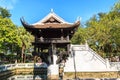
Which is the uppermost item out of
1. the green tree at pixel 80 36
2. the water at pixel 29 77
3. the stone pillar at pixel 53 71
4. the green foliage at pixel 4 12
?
the green foliage at pixel 4 12

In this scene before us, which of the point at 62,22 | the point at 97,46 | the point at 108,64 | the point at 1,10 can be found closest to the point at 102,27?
the point at 97,46

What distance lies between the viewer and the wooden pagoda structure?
18266 mm

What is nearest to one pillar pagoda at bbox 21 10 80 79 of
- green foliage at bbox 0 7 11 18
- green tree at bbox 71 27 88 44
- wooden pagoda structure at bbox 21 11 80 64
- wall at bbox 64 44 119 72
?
wooden pagoda structure at bbox 21 11 80 64

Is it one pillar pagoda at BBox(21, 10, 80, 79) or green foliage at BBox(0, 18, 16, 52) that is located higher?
green foliage at BBox(0, 18, 16, 52)

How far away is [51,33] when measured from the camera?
19.1 metres

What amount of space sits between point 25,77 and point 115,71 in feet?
36.8

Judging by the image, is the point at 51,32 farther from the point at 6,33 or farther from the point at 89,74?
the point at 6,33

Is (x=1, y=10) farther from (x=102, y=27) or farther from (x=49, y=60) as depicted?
(x=49, y=60)

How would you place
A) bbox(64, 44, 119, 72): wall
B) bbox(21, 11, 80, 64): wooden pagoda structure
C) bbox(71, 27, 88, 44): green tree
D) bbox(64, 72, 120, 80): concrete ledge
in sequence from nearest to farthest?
bbox(21, 11, 80, 64): wooden pagoda structure
bbox(64, 72, 120, 80): concrete ledge
bbox(64, 44, 119, 72): wall
bbox(71, 27, 88, 44): green tree

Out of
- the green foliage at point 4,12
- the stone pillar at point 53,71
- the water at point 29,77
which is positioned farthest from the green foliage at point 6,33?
the stone pillar at point 53,71

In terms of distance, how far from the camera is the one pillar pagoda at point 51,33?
60.0 ft

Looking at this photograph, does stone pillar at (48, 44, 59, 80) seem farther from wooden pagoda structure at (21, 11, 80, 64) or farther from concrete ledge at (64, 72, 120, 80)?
concrete ledge at (64, 72, 120, 80)

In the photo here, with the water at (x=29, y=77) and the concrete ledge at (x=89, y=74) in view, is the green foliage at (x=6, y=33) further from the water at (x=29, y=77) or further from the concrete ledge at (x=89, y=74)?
the concrete ledge at (x=89, y=74)

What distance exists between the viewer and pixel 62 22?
1916 cm
